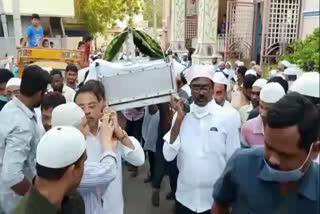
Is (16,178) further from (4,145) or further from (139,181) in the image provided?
(139,181)

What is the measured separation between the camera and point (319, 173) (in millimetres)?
1497

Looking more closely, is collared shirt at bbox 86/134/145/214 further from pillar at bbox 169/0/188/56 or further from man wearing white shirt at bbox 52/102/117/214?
pillar at bbox 169/0/188/56

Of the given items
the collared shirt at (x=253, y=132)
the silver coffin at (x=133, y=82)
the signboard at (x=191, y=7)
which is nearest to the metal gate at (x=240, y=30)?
the signboard at (x=191, y=7)

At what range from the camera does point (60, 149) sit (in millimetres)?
1668

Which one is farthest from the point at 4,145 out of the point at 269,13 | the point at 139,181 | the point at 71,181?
the point at 269,13

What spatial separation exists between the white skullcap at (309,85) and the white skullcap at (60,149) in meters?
0.93

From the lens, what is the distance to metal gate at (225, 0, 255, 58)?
1496cm

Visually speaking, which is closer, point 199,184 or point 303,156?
point 303,156

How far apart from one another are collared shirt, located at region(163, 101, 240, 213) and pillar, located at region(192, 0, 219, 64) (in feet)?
35.8

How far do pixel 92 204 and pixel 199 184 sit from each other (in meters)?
0.90

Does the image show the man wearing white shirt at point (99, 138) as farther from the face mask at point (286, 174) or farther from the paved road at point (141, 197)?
the paved road at point (141, 197)

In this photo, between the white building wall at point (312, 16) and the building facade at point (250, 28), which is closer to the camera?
the white building wall at point (312, 16)


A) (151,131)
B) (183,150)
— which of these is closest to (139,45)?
(183,150)

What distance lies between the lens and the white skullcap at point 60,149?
166 cm
